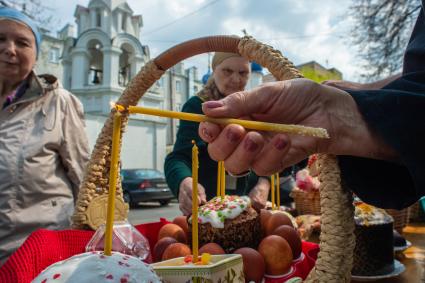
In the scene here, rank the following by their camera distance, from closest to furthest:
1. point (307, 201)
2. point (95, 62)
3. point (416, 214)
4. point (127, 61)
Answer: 1. point (307, 201)
2. point (416, 214)
3. point (127, 61)
4. point (95, 62)

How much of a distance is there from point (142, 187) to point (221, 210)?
9.57 m

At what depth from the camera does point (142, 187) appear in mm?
10164

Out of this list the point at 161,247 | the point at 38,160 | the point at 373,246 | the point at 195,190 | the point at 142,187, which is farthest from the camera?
the point at 142,187

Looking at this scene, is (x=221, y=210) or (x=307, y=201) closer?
(x=221, y=210)

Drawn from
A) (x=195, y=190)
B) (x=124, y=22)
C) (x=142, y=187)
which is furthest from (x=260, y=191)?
(x=124, y=22)

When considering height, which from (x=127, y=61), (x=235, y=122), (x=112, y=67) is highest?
(x=127, y=61)

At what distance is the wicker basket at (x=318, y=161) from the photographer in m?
0.56

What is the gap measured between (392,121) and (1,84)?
163 centimetres

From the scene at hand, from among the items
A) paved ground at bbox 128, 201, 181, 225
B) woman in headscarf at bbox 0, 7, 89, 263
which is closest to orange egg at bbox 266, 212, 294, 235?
woman in headscarf at bbox 0, 7, 89, 263

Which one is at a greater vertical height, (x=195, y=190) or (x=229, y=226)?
(x=195, y=190)

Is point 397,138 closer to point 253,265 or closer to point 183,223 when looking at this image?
point 253,265

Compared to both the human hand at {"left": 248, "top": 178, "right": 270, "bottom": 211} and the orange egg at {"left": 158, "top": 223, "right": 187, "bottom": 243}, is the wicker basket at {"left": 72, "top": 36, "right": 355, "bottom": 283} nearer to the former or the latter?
the orange egg at {"left": 158, "top": 223, "right": 187, "bottom": 243}

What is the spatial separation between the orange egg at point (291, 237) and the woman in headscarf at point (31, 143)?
102cm

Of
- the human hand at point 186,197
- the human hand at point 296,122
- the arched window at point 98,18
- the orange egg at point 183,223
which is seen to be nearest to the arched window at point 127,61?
the arched window at point 98,18
